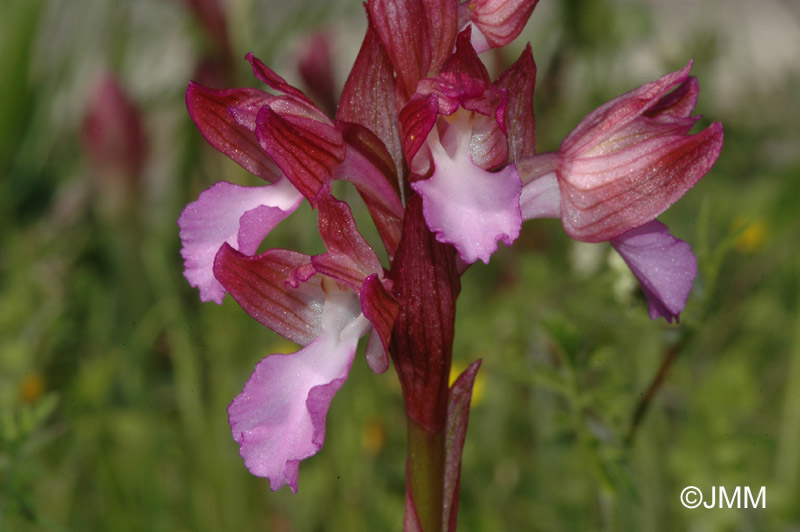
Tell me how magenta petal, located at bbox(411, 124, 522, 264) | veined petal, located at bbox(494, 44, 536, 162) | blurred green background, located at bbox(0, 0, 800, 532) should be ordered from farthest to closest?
blurred green background, located at bbox(0, 0, 800, 532)
veined petal, located at bbox(494, 44, 536, 162)
magenta petal, located at bbox(411, 124, 522, 264)

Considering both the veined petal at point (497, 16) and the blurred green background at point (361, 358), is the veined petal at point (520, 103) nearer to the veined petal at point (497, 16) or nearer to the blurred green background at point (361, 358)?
the veined petal at point (497, 16)

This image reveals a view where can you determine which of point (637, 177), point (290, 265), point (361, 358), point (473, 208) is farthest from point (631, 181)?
point (361, 358)

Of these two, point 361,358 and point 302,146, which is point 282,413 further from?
point 361,358

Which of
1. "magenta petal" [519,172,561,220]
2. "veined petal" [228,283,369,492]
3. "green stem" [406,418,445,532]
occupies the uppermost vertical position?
"magenta petal" [519,172,561,220]

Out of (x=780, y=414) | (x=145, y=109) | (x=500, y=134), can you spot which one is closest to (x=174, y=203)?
(x=145, y=109)

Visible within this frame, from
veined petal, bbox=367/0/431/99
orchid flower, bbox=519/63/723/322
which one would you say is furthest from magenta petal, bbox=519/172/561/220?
veined petal, bbox=367/0/431/99

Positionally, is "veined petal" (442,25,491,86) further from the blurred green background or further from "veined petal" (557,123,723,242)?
the blurred green background

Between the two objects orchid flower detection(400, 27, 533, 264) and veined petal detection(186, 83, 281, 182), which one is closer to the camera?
orchid flower detection(400, 27, 533, 264)
